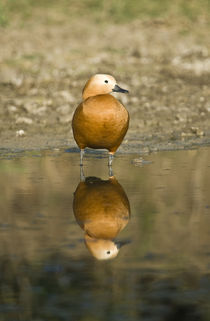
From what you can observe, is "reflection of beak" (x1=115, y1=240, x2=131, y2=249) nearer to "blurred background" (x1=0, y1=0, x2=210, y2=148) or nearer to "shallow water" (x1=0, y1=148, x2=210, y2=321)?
"shallow water" (x1=0, y1=148, x2=210, y2=321)

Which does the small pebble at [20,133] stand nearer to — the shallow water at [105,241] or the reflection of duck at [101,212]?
the shallow water at [105,241]

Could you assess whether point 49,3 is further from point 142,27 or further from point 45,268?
point 45,268

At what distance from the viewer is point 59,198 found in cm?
664

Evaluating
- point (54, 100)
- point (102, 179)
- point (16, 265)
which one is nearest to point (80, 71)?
point (54, 100)

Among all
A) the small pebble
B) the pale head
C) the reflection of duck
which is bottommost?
the reflection of duck

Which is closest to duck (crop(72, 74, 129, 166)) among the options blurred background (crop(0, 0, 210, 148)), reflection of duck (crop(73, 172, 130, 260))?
reflection of duck (crop(73, 172, 130, 260))

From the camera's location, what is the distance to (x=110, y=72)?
12.9 metres

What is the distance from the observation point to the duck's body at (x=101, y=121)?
7875 millimetres

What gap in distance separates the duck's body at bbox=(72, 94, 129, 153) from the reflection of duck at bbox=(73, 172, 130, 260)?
0.58 m

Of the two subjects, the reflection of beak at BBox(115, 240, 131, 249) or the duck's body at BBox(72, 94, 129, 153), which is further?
the duck's body at BBox(72, 94, 129, 153)

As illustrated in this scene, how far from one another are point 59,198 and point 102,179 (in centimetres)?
94

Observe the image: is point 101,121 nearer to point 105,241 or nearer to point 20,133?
point 20,133

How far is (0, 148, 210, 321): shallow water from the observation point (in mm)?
4176

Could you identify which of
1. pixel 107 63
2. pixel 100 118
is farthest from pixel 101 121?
pixel 107 63
